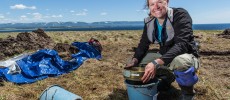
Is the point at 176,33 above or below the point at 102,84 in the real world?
above

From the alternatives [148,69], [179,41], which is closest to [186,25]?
[179,41]

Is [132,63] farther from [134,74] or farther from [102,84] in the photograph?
[102,84]

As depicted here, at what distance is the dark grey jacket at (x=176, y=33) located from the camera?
4930mm

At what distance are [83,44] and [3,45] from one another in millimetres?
4999

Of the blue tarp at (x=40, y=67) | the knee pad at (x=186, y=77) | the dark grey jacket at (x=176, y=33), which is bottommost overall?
the blue tarp at (x=40, y=67)

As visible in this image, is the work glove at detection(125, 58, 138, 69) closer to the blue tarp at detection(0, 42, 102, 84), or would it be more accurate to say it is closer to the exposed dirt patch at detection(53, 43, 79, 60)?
the blue tarp at detection(0, 42, 102, 84)

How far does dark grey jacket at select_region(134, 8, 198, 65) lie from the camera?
4.93 metres

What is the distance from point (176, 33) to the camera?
5.08m

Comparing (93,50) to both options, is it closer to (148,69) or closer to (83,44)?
(83,44)

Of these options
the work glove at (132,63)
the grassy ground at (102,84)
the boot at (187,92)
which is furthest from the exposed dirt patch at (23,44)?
the boot at (187,92)

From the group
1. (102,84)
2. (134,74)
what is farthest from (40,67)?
(134,74)

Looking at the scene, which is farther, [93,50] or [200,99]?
[93,50]

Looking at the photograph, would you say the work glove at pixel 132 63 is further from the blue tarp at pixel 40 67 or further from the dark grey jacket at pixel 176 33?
the blue tarp at pixel 40 67

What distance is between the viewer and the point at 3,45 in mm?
13984
